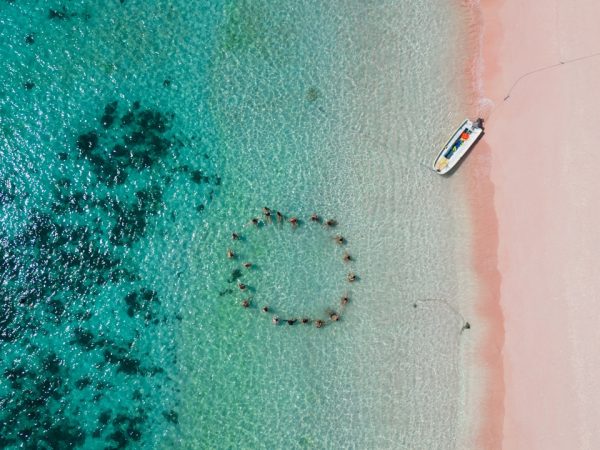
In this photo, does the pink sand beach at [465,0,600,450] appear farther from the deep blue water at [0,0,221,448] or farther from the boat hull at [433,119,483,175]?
the deep blue water at [0,0,221,448]

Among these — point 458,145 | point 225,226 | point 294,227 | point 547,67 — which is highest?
point 547,67

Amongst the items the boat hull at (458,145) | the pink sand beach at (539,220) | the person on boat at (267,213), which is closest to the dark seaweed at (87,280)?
the person on boat at (267,213)

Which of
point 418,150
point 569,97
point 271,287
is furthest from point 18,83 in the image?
point 569,97

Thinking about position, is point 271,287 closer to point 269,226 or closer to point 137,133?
point 269,226

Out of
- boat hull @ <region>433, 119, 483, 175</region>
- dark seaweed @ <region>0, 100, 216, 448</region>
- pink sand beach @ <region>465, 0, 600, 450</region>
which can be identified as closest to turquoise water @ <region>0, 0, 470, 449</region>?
dark seaweed @ <region>0, 100, 216, 448</region>

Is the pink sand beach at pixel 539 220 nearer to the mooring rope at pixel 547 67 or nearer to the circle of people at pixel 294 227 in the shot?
the mooring rope at pixel 547 67

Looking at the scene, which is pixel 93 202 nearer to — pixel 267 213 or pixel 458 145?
pixel 267 213

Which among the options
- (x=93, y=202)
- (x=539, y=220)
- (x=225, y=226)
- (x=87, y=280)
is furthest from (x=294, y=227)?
(x=539, y=220)
